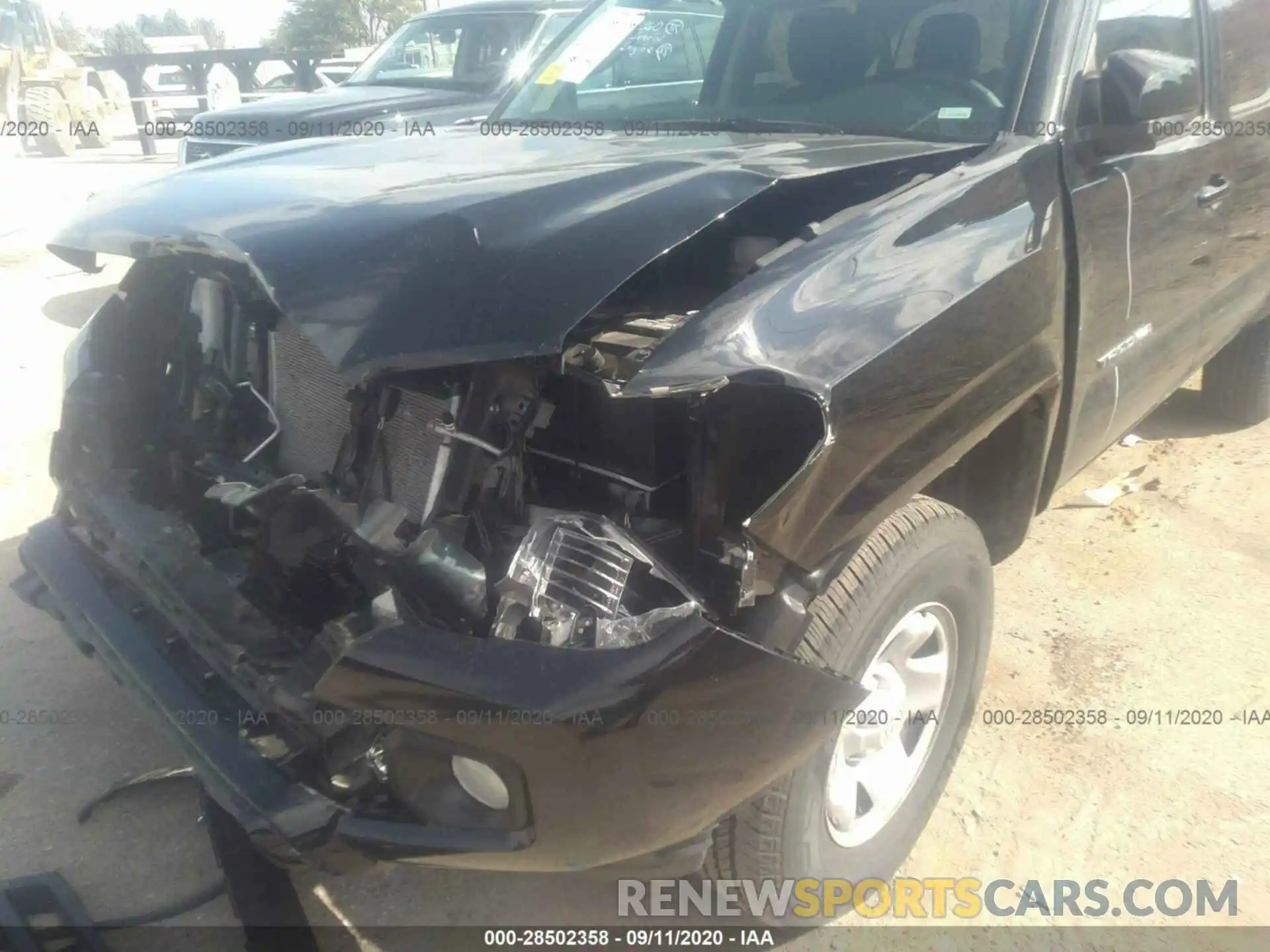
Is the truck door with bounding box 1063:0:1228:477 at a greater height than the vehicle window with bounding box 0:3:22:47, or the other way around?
the vehicle window with bounding box 0:3:22:47

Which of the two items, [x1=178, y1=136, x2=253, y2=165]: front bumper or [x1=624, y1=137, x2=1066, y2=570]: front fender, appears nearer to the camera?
[x1=624, y1=137, x2=1066, y2=570]: front fender

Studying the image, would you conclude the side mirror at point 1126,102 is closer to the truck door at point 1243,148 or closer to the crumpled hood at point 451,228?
the crumpled hood at point 451,228

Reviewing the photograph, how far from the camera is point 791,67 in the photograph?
9.71 ft

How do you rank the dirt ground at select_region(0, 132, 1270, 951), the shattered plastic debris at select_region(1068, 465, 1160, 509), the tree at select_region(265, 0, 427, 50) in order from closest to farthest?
the dirt ground at select_region(0, 132, 1270, 951), the shattered plastic debris at select_region(1068, 465, 1160, 509), the tree at select_region(265, 0, 427, 50)

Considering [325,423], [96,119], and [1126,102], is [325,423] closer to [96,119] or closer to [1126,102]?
[1126,102]

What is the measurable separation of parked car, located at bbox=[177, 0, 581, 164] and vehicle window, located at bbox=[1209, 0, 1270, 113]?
4.32m

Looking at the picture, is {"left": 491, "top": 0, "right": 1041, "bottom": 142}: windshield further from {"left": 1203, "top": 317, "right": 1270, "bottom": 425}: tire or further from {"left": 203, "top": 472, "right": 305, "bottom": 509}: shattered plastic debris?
{"left": 1203, "top": 317, "right": 1270, "bottom": 425}: tire

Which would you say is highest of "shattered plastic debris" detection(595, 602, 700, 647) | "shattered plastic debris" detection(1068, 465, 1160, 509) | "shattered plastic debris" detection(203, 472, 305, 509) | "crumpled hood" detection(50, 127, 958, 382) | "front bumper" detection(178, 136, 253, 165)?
"crumpled hood" detection(50, 127, 958, 382)

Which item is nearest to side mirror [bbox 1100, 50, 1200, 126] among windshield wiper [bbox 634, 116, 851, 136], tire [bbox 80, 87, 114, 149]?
windshield wiper [bbox 634, 116, 851, 136]

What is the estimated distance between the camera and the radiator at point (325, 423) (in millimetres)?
1996

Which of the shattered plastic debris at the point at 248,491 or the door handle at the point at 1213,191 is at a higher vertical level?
the door handle at the point at 1213,191

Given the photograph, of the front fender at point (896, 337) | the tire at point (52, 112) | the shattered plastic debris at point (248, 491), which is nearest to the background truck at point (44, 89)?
the tire at point (52, 112)

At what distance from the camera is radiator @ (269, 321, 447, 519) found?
200 centimetres

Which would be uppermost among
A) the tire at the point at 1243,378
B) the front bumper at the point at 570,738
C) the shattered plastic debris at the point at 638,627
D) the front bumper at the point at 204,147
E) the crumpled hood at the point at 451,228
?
the crumpled hood at the point at 451,228
